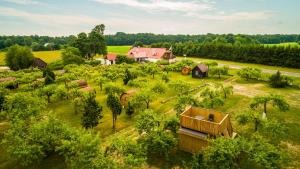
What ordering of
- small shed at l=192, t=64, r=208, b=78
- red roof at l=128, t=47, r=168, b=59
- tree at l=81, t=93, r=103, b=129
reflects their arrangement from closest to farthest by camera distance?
1. tree at l=81, t=93, r=103, b=129
2. small shed at l=192, t=64, r=208, b=78
3. red roof at l=128, t=47, r=168, b=59

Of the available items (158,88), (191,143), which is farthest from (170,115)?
(191,143)

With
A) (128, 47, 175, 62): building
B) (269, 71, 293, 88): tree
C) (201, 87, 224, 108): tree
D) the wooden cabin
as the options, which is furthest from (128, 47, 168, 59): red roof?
the wooden cabin

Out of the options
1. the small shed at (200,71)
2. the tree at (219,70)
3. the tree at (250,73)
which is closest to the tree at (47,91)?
the small shed at (200,71)

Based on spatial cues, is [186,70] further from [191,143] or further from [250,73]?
[191,143]

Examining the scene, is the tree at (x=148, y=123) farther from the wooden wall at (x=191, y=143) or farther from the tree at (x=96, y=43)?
the tree at (x=96, y=43)

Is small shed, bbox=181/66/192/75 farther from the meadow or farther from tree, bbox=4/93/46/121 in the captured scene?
tree, bbox=4/93/46/121

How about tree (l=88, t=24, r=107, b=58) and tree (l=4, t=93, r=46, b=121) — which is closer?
tree (l=4, t=93, r=46, b=121)

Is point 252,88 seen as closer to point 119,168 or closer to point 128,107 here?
point 128,107

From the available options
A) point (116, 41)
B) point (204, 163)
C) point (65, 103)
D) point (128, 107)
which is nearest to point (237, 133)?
point (204, 163)
